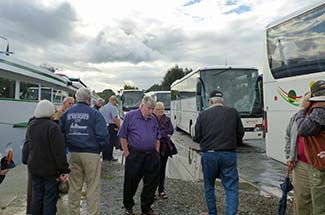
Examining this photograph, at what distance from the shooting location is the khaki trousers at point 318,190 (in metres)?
3.95

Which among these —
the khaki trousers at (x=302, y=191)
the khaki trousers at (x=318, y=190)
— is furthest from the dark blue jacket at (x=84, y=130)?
the khaki trousers at (x=318, y=190)

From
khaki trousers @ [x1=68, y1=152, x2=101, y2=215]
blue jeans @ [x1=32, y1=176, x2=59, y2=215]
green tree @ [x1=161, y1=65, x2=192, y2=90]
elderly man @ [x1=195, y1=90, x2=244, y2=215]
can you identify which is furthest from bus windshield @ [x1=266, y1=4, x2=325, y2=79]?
green tree @ [x1=161, y1=65, x2=192, y2=90]

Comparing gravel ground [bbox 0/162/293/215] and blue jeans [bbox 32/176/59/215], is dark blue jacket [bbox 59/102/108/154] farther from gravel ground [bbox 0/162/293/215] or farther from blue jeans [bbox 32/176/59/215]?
gravel ground [bbox 0/162/293/215]

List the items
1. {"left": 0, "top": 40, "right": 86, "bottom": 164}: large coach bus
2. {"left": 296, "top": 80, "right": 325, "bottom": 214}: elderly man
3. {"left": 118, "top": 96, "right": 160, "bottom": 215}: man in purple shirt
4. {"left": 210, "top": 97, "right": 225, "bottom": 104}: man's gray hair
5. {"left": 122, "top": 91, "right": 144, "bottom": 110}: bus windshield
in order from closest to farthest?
{"left": 296, "top": 80, "right": 325, "bottom": 214}: elderly man, {"left": 210, "top": 97, "right": 225, "bottom": 104}: man's gray hair, {"left": 118, "top": 96, "right": 160, "bottom": 215}: man in purple shirt, {"left": 0, "top": 40, "right": 86, "bottom": 164}: large coach bus, {"left": 122, "top": 91, "right": 144, "bottom": 110}: bus windshield

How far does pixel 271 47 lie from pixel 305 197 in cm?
589

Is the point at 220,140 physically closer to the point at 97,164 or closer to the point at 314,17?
the point at 97,164

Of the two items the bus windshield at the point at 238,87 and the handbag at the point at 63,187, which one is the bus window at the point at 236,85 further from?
the handbag at the point at 63,187

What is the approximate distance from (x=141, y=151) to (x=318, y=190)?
8.83ft

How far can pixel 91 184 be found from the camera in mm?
5312

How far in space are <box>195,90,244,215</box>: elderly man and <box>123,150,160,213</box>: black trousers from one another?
3.00 feet

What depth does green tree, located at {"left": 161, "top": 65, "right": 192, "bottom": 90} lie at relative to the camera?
80.6 m

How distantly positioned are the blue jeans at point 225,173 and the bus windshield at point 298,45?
3.33 meters

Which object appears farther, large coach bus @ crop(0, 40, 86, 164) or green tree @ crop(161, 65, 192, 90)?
green tree @ crop(161, 65, 192, 90)

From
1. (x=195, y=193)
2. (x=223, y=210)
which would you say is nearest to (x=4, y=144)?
(x=195, y=193)
